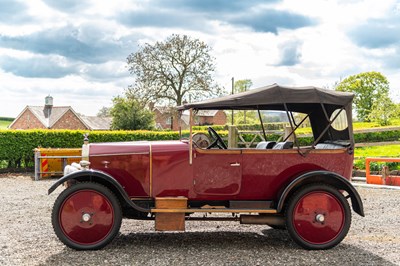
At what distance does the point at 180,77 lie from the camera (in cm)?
3712

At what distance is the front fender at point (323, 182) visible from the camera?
19.4ft

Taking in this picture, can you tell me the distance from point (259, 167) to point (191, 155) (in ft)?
3.02

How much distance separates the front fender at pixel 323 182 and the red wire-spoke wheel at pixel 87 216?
7.05 ft

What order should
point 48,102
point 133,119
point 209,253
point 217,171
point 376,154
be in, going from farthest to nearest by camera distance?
point 48,102
point 133,119
point 376,154
point 217,171
point 209,253

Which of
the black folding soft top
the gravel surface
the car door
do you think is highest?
the black folding soft top

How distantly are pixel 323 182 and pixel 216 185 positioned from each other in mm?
1493

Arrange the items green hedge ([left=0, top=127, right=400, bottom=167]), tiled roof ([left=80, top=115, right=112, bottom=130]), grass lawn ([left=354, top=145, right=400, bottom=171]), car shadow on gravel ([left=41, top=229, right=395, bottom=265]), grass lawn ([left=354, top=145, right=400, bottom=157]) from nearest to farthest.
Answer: car shadow on gravel ([left=41, top=229, right=395, bottom=265])
grass lawn ([left=354, top=145, right=400, bottom=171])
grass lawn ([left=354, top=145, right=400, bottom=157])
green hedge ([left=0, top=127, right=400, bottom=167])
tiled roof ([left=80, top=115, right=112, bottom=130])

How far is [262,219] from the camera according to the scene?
6176mm

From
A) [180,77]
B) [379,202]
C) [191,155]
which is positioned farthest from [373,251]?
[180,77]

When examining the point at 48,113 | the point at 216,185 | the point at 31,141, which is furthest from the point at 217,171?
the point at 48,113

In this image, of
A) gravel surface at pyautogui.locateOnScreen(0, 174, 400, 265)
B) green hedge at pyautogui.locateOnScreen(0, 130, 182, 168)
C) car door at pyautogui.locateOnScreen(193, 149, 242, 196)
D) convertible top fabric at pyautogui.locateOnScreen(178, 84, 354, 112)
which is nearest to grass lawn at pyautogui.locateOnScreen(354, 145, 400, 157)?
gravel surface at pyautogui.locateOnScreen(0, 174, 400, 265)

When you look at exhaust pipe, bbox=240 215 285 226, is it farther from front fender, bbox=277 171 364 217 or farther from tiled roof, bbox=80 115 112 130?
tiled roof, bbox=80 115 112 130

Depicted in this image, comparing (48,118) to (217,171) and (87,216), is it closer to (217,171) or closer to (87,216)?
(87,216)

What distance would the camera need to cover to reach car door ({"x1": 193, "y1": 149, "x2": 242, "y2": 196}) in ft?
19.7
